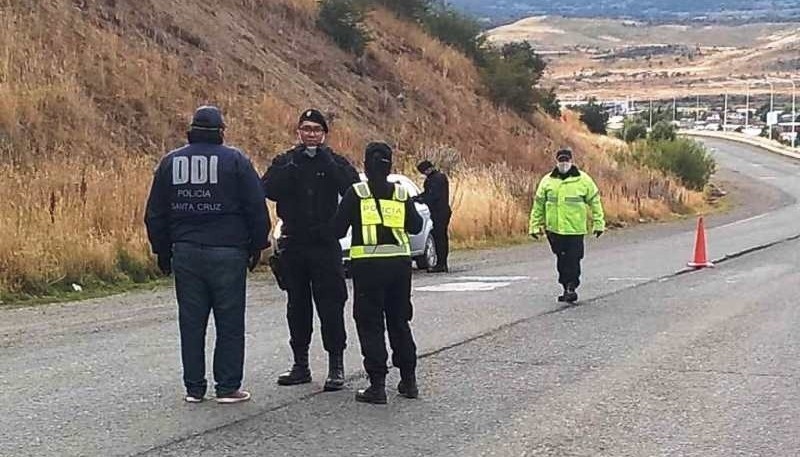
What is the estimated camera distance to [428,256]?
21.1 m

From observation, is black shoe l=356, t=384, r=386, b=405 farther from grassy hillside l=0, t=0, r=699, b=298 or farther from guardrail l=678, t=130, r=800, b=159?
guardrail l=678, t=130, r=800, b=159

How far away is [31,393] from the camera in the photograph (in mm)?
9484

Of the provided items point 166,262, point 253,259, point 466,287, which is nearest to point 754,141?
point 466,287

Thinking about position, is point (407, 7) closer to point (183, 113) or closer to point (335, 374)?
point (183, 113)

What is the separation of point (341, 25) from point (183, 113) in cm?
1323

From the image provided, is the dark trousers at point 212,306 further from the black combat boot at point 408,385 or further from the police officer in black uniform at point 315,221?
the black combat boot at point 408,385

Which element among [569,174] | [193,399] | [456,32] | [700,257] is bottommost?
[700,257]

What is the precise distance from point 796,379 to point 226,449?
4924 millimetres

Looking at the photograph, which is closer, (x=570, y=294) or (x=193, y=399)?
(x=193, y=399)

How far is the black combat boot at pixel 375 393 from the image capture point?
30.4ft

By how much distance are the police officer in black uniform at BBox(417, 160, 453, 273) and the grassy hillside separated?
440cm

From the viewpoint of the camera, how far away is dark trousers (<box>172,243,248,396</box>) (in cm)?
904

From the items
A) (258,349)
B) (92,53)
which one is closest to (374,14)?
(92,53)

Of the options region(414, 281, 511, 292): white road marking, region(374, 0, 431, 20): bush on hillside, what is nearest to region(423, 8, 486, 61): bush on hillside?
region(374, 0, 431, 20): bush on hillside
